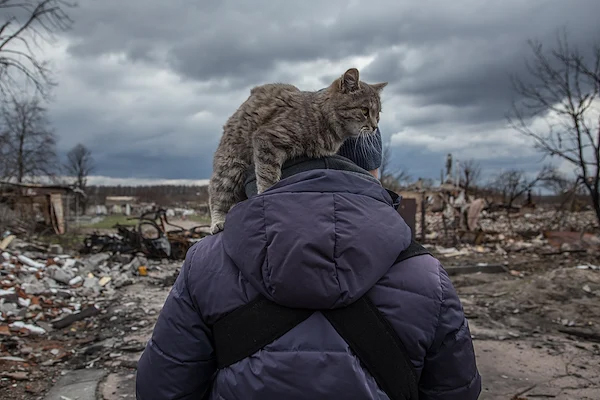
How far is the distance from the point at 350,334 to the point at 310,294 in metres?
0.19

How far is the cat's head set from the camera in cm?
252

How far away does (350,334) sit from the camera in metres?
1.37

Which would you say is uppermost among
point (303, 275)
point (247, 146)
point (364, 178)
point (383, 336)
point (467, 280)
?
point (247, 146)

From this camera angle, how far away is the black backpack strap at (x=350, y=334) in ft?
4.51

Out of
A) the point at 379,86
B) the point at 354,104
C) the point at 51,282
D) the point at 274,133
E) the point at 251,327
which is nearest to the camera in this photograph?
the point at 251,327

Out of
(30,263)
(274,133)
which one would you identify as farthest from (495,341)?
(30,263)

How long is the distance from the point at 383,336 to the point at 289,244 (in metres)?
0.42

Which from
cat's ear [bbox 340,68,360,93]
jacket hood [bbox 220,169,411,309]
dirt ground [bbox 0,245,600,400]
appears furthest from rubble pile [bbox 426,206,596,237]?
jacket hood [bbox 220,169,411,309]

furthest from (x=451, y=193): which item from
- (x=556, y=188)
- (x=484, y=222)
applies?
(x=556, y=188)

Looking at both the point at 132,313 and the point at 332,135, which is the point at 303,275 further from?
the point at 132,313

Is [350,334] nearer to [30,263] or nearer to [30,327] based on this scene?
[30,327]

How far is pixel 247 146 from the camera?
223cm

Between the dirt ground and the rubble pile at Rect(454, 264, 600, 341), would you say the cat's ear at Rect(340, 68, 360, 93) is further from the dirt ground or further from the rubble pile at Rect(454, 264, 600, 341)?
the rubble pile at Rect(454, 264, 600, 341)

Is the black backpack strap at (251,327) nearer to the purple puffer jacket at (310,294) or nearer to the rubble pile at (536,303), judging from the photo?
the purple puffer jacket at (310,294)
